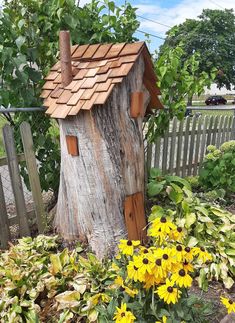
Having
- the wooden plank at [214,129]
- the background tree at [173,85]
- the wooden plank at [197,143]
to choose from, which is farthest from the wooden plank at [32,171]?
the wooden plank at [214,129]

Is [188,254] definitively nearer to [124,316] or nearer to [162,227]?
[162,227]

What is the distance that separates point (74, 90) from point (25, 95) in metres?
0.68

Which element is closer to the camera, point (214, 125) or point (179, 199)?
point (179, 199)

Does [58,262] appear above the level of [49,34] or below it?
below

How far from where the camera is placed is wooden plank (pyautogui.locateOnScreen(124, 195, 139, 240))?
10.4 feet

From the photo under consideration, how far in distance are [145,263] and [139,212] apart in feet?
4.91

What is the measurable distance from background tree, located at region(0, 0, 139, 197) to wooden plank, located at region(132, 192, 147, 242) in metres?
1.07

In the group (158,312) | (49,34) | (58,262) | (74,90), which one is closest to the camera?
(158,312)

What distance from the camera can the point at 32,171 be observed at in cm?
340

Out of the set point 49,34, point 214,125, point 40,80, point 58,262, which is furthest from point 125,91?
point 214,125

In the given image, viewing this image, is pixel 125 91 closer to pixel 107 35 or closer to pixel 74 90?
pixel 74 90

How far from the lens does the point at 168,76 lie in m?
4.00

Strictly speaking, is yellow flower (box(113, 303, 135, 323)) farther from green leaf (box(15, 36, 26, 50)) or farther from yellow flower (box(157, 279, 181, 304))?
green leaf (box(15, 36, 26, 50))

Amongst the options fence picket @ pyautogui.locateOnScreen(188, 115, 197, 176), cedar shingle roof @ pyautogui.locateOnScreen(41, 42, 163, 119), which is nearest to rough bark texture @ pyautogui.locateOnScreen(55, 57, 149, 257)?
cedar shingle roof @ pyautogui.locateOnScreen(41, 42, 163, 119)
